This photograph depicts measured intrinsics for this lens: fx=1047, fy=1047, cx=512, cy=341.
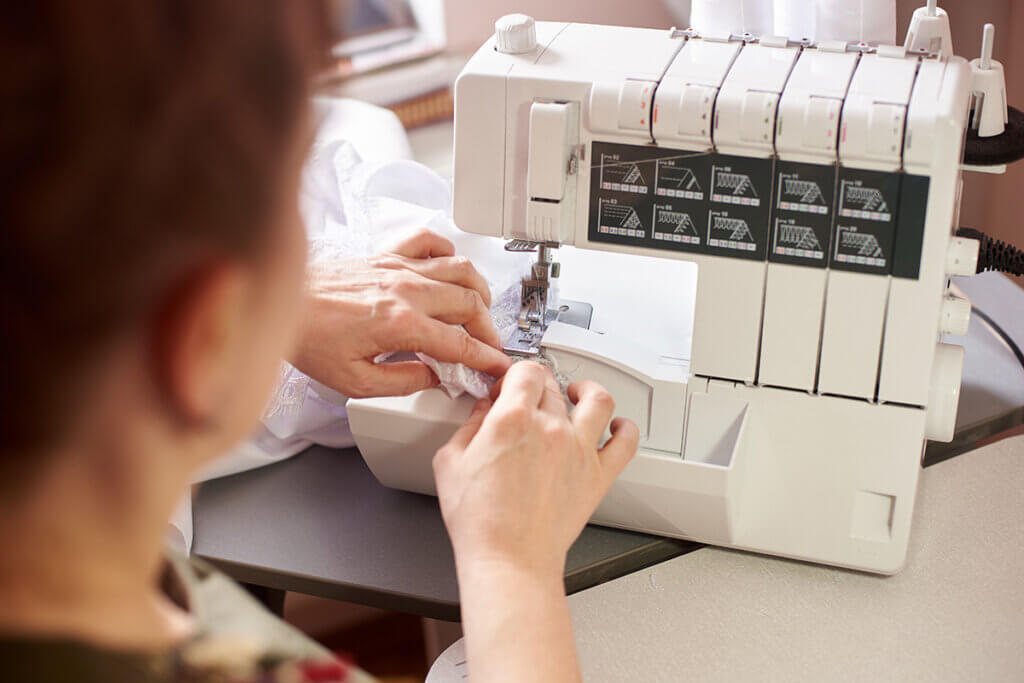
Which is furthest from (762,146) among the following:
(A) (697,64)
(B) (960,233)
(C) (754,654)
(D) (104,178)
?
(D) (104,178)

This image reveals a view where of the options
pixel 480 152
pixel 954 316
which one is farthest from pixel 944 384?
pixel 480 152

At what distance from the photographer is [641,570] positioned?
1.09m

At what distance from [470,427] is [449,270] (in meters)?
0.19

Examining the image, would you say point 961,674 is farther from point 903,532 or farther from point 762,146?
point 762,146

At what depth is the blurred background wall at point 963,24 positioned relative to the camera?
1.66 m

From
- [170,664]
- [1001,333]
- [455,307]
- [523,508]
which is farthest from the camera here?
[1001,333]

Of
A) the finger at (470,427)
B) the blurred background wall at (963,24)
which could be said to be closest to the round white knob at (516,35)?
the finger at (470,427)

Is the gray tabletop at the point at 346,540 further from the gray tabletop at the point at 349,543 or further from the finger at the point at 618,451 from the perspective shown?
the finger at the point at 618,451

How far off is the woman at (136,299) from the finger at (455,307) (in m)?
0.53

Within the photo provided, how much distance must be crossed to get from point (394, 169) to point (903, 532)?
726 millimetres

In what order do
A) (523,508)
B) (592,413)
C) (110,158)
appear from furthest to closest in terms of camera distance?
(592,413) → (523,508) → (110,158)

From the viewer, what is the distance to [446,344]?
991 millimetres

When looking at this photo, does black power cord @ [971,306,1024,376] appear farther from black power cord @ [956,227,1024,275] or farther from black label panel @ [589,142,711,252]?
black label panel @ [589,142,711,252]

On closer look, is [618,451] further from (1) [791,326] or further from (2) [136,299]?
(2) [136,299]
